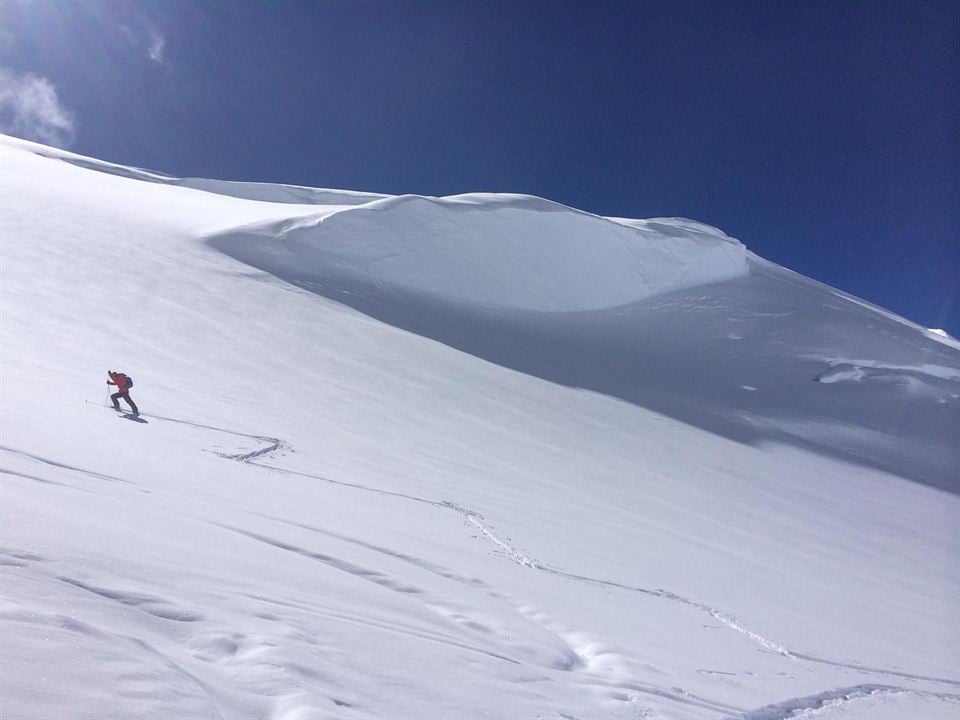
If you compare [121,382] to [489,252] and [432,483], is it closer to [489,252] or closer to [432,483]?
[432,483]

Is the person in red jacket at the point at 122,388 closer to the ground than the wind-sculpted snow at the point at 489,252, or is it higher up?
closer to the ground

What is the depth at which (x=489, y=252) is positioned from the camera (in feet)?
72.8

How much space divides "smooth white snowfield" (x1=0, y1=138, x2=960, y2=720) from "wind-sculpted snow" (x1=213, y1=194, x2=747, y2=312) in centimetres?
14

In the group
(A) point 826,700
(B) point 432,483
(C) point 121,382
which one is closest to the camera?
(A) point 826,700

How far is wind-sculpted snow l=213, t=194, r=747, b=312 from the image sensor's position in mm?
18500

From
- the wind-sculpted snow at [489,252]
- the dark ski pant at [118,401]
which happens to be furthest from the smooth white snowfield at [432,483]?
the dark ski pant at [118,401]

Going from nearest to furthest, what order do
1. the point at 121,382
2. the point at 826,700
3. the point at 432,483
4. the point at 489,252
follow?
the point at 826,700 → the point at 121,382 → the point at 432,483 → the point at 489,252

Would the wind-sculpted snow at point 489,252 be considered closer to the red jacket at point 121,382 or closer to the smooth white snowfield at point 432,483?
the smooth white snowfield at point 432,483

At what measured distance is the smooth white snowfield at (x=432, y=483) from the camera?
9.00ft

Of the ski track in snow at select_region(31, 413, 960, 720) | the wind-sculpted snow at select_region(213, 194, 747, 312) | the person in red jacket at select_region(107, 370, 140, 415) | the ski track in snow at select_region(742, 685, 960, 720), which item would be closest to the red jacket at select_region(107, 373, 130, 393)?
the person in red jacket at select_region(107, 370, 140, 415)

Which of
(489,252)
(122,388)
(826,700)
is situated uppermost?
(489,252)

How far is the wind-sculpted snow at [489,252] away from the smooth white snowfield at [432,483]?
135 millimetres

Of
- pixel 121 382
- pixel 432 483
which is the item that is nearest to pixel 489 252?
pixel 432 483

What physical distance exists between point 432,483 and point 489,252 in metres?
15.5
